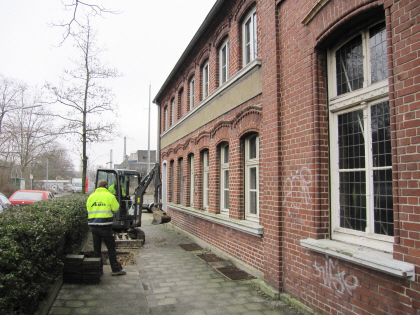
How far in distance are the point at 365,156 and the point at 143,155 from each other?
76.8 m

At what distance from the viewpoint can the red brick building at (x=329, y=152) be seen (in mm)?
3459

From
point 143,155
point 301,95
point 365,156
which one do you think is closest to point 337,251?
point 365,156

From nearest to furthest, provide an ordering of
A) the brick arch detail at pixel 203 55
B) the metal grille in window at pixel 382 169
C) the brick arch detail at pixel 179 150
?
the metal grille in window at pixel 382 169 → the brick arch detail at pixel 203 55 → the brick arch detail at pixel 179 150

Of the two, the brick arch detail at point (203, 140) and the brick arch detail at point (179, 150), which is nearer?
the brick arch detail at point (203, 140)

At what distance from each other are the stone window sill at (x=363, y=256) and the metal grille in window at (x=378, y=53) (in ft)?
7.07

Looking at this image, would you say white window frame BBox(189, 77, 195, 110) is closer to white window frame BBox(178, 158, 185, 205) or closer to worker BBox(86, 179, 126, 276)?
white window frame BBox(178, 158, 185, 205)

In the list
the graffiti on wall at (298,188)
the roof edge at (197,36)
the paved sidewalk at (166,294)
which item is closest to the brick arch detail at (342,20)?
the graffiti on wall at (298,188)

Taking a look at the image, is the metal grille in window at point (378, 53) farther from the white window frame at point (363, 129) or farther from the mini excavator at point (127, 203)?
the mini excavator at point (127, 203)

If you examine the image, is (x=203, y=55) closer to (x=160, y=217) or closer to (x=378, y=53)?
(x=160, y=217)

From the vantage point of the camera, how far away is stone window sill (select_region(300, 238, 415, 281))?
10.7 ft

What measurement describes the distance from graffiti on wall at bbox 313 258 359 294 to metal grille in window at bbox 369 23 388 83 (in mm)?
2529

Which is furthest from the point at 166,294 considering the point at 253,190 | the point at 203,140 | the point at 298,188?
the point at 203,140

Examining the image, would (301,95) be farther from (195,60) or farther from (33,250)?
(195,60)

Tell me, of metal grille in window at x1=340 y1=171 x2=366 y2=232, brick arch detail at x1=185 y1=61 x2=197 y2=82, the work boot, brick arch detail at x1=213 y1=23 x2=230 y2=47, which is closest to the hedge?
the work boot
